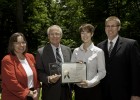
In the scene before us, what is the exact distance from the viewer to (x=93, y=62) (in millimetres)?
5934

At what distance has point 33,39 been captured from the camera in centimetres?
2148

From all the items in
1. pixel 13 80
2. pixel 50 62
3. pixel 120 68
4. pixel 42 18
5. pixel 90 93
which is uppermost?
pixel 42 18

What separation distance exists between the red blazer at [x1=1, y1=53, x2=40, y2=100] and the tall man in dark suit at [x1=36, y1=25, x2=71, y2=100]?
0.40 m

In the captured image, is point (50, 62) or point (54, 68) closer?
point (54, 68)

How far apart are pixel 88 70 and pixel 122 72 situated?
646mm

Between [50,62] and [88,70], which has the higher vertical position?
[50,62]

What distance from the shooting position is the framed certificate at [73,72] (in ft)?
19.2

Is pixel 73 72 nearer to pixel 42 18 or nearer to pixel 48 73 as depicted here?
pixel 48 73

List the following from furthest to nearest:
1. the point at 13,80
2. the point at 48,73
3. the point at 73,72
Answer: the point at 48,73, the point at 73,72, the point at 13,80

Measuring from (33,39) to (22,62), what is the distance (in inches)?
611

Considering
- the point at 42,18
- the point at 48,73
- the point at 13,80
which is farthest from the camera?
the point at 42,18

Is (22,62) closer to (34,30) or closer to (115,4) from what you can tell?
(34,30)

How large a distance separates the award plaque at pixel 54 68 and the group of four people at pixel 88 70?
8cm

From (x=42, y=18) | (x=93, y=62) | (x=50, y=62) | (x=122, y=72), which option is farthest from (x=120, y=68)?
(x=42, y=18)
